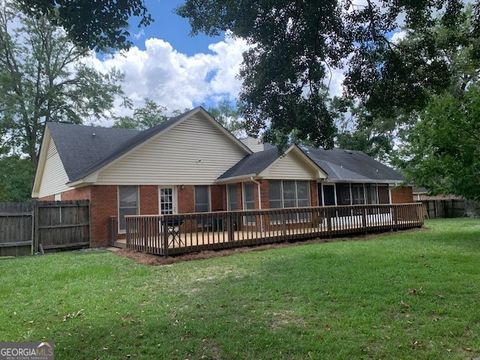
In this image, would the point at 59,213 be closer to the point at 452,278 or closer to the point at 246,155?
the point at 246,155

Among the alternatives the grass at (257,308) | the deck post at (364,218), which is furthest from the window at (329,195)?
the grass at (257,308)

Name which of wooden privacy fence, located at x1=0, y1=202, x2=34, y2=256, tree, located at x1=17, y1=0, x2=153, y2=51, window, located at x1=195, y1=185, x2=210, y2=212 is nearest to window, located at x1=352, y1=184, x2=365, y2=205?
window, located at x1=195, y1=185, x2=210, y2=212

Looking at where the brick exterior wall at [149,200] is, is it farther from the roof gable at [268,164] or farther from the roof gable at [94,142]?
the roof gable at [268,164]

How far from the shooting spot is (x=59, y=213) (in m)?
14.6

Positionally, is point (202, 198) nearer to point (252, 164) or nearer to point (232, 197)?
point (232, 197)

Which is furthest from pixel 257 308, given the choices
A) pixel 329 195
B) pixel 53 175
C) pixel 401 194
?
pixel 401 194

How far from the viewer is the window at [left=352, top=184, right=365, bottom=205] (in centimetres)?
2333

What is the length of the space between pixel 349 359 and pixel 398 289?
2924mm

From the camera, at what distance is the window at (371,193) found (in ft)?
78.9

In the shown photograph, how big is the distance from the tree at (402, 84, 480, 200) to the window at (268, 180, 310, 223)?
5.66m

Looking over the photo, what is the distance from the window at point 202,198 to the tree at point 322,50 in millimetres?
10692

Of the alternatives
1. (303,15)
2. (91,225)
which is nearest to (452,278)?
(303,15)

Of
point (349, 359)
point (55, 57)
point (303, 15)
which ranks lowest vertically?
point (349, 359)

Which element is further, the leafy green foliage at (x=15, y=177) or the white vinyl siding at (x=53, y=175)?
the leafy green foliage at (x=15, y=177)
